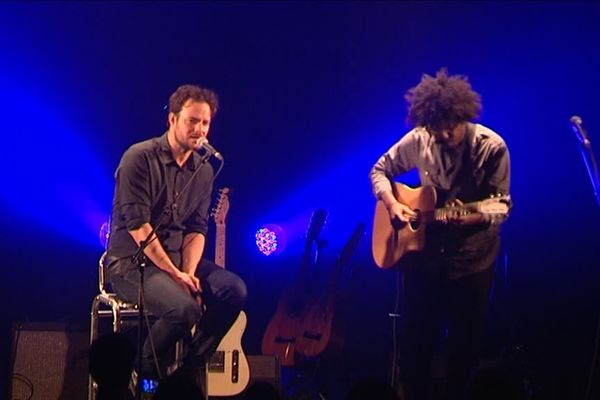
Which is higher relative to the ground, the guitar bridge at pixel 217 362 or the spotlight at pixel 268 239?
the spotlight at pixel 268 239

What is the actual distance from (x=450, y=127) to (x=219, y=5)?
2466mm

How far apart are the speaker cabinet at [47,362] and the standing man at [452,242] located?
2.22 m

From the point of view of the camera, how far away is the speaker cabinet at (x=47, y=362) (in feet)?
17.8

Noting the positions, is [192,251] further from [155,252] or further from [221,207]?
[221,207]

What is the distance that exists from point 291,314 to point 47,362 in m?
2.03

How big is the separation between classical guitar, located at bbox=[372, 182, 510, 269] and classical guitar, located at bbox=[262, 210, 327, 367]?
1.07 m

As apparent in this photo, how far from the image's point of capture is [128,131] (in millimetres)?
6652

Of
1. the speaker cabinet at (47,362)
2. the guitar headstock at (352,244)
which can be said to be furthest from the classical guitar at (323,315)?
the speaker cabinet at (47,362)

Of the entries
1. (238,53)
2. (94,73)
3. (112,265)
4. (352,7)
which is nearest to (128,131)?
(94,73)

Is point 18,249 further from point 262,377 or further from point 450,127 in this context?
point 450,127

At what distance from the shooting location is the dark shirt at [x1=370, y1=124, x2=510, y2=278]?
5.15m

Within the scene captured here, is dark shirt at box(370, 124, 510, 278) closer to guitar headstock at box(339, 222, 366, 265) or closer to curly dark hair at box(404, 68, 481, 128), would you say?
curly dark hair at box(404, 68, 481, 128)

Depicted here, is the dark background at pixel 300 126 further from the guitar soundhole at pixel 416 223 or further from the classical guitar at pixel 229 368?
the guitar soundhole at pixel 416 223

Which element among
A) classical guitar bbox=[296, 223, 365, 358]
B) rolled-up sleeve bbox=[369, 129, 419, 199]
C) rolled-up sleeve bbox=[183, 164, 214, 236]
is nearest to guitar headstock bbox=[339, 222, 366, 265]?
classical guitar bbox=[296, 223, 365, 358]
